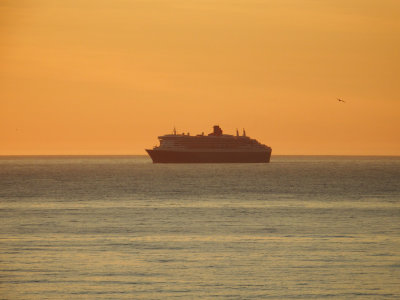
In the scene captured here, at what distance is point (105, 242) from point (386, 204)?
1248 inches

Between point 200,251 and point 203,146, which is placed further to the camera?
point 203,146

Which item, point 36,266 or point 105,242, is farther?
point 105,242

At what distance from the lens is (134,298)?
87.2ft

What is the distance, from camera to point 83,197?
78125 mm

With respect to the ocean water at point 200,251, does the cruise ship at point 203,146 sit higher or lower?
higher

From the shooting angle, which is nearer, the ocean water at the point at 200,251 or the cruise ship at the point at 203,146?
the ocean water at the point at 200,251

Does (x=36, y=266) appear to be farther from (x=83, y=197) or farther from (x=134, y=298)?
(x=83, y=197)

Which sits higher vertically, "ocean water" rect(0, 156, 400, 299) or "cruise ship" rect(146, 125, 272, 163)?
"cruise ship" rect(146, 125, 272, 163)

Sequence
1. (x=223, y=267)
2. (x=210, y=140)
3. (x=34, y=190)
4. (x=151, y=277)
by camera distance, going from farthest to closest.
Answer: (x=210, y=140) → (x=34, y=190) → (x=223, y=267) → (x=151, y=277)

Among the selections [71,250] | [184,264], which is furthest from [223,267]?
[71,250]

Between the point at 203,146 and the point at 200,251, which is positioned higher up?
the point at 203,146

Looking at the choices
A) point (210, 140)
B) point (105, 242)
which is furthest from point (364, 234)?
point (210, 140)

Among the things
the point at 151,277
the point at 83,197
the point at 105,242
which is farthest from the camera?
the point at 83,197

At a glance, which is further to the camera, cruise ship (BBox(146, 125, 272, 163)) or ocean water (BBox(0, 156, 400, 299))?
cruise ship (BBox(146, 125, 272, 163))
